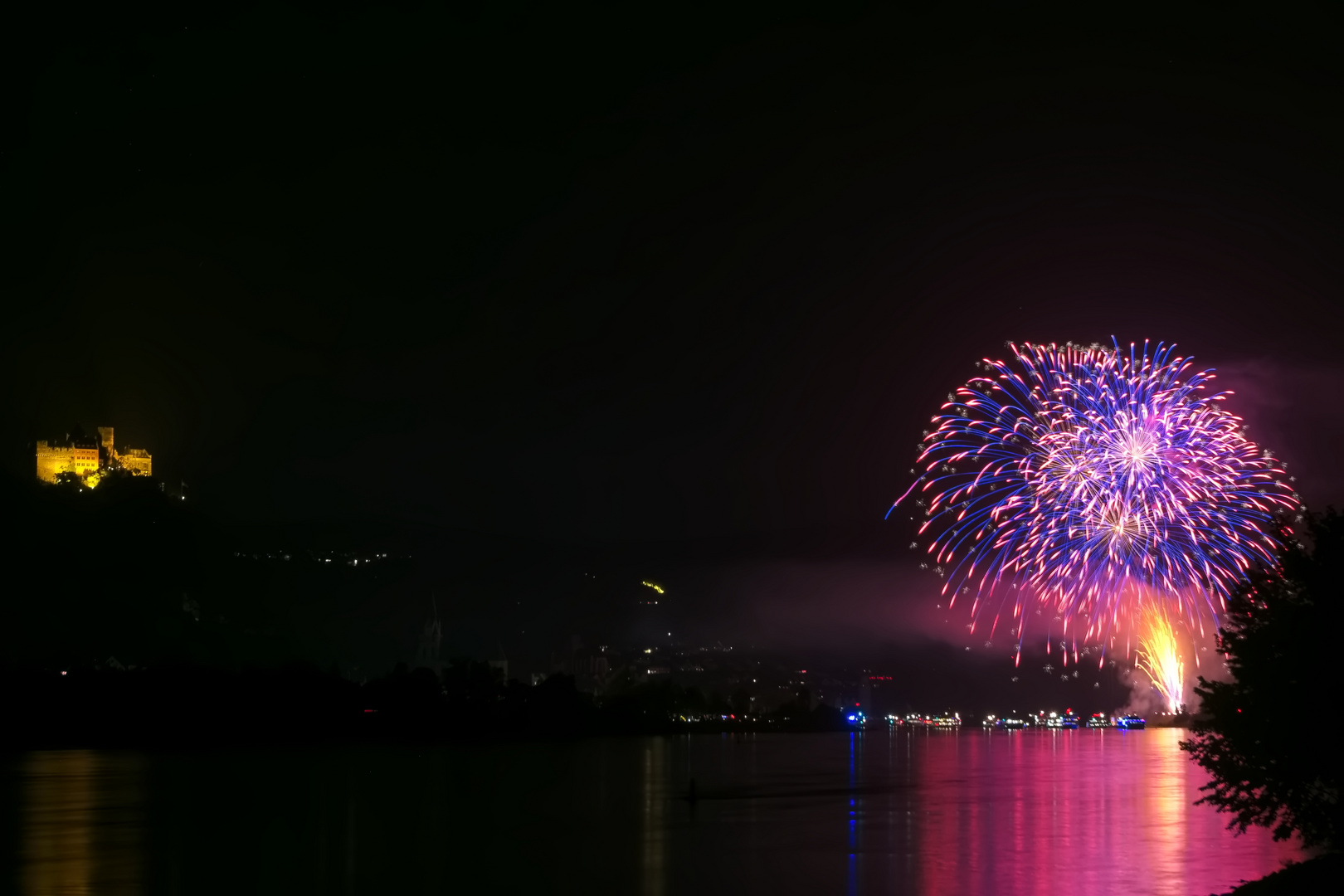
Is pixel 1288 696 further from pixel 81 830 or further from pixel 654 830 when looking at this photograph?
pixel 81 830

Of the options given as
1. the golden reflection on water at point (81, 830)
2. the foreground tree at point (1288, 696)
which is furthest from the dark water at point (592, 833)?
the foreground tree at point (1288, 696)

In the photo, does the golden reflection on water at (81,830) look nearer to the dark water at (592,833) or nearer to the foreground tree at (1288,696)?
the dark water at (592,833)

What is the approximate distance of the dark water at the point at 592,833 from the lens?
38.7 meters

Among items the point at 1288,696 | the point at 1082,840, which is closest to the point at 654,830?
the point at 1082,840

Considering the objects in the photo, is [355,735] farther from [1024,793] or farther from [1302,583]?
[1302,583]

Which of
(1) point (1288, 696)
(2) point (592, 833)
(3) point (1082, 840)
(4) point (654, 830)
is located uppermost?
(1) point (1288, 696)

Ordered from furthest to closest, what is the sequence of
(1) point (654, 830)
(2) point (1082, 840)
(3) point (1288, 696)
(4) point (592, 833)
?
(1) point (654, 830) → (4) point (592, 833) → (2) point (1082, 840) → (3) point (1288, 696)

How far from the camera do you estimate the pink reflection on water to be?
38.9m

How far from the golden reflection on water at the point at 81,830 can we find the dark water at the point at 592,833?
16cm

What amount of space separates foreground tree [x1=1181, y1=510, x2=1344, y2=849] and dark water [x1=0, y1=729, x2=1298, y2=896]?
39.9 ft

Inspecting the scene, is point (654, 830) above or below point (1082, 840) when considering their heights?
below

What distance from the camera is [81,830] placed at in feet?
168

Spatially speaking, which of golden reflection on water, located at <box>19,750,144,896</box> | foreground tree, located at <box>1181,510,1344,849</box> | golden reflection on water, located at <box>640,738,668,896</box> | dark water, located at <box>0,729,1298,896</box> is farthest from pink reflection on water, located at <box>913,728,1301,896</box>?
golden reflection on water, located at <box>19,750,144,896</box>

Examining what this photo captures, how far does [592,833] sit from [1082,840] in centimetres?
1949
